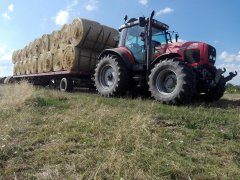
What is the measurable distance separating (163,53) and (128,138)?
17.1ft

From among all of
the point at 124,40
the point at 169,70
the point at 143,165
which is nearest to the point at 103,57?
the point at 124,40

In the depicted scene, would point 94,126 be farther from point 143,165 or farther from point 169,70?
point 169,70

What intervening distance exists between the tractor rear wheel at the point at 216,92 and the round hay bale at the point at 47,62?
7404mm

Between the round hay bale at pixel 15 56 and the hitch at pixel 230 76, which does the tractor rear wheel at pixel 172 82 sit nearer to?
the hitch at pixel 230 76

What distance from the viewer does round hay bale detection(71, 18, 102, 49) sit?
1279 cm

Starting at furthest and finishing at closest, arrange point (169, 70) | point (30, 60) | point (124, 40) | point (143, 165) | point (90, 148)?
point (30, 60) → point (124, 40) → point (169, 70) → point (90, 148) → point (143, 165)

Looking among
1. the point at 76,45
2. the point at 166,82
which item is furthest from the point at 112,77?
the point at 76,45

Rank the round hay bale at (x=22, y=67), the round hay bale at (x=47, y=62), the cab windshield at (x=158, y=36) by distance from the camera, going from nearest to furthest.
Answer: the cab windshield at (x=158, y=36) → the round hay bale at (x=47, y=62) → the round hay bale at (x=22, y=67)

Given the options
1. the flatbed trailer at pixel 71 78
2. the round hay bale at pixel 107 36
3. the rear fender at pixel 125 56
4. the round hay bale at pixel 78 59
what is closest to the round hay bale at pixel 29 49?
the flatbed trailer at pixel 71 78

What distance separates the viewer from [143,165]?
3826mm

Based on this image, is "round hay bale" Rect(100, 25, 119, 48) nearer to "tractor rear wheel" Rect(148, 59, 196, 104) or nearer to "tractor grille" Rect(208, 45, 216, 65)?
"tractor rear wheel" Rect(148, 59, 196, 104)

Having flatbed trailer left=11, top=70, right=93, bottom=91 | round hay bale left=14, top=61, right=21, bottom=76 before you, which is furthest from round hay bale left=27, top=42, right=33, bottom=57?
flatbed trailer left=11, top=70, right=93, bottom=91

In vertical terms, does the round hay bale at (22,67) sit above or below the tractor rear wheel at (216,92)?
above

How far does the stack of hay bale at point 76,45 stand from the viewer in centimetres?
1290
